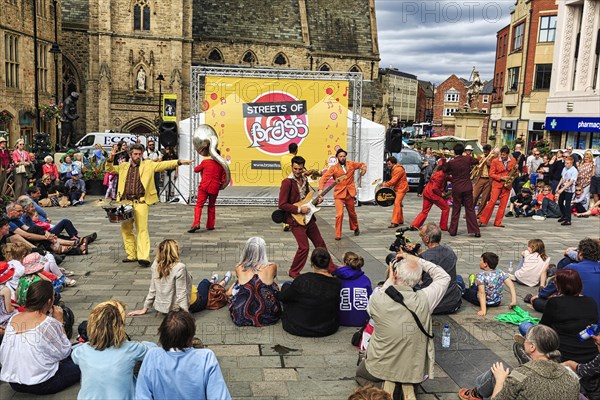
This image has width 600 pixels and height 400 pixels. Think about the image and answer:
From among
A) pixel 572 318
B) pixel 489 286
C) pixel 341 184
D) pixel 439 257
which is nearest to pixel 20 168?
pixel 341 184

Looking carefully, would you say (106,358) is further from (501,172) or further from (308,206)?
(501,172)

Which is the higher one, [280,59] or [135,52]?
[280,59]

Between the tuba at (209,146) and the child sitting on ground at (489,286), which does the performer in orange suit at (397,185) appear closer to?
the tuba at (209,146)

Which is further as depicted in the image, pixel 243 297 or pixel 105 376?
pixel 243 297

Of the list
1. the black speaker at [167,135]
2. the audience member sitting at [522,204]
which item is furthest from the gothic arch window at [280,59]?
the audience member sitting at [522,204]

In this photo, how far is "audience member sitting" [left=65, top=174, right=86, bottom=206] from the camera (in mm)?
15802

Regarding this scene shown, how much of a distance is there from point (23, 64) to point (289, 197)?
23.4m

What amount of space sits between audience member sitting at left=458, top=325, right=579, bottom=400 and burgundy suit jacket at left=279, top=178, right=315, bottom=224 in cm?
470

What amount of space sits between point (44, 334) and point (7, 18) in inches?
973

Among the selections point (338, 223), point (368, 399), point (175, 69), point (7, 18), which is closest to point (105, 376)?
point (368, 399)

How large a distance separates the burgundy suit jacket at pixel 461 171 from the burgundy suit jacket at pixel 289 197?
4633mm

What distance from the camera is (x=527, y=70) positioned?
3903 cm

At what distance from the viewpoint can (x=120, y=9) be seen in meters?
35.6

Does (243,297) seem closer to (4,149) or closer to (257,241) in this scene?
(257,241)
